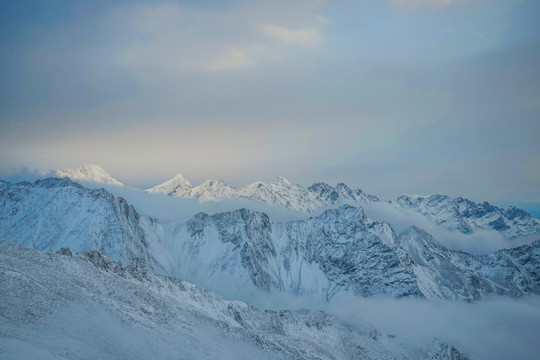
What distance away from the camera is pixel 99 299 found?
68750mm

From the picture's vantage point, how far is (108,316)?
210 feet

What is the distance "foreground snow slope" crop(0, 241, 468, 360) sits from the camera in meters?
51.1

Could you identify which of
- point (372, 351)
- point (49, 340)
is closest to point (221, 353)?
point (49, 340)

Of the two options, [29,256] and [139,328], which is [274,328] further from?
[29,256]

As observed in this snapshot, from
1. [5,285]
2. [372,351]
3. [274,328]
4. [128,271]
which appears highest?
[5,285]

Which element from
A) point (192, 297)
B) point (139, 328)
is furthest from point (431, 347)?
point (139, 328)

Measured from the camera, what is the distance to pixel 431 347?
588ft

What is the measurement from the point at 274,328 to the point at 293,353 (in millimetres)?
29658

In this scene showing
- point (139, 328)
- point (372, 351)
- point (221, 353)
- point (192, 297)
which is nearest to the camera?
point (139, 328)

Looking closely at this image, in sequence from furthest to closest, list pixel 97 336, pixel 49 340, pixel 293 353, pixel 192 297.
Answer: pixel 192 297 < pixel 293 353 < pixel 97 336 < pixel 49 340

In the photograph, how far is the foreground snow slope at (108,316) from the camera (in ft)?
168

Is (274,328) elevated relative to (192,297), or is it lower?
lower

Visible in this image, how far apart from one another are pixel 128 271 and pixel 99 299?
2940 centimetres

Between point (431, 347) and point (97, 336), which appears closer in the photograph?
point (97, 336)
